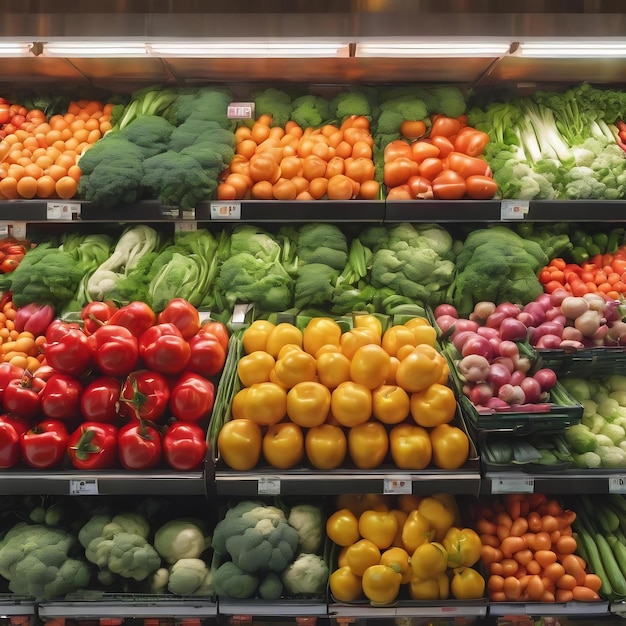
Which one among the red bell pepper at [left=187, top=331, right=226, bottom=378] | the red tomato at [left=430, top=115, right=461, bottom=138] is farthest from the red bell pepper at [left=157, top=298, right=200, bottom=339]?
the red tomato at [left=430, top=115, right=461, bottom=138]

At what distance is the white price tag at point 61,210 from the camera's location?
7.61ft

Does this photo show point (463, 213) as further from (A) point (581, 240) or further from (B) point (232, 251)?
(B) point (232, 251)

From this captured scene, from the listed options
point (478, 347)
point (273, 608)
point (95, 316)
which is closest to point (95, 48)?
point (95, 316)

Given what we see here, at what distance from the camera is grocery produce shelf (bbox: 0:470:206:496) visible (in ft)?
5.86

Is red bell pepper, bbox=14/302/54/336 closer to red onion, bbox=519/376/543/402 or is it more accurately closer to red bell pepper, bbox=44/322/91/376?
red bell pepper, bbox=44/322/91/376

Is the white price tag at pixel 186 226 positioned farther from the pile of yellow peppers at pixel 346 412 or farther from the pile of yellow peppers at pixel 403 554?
the pile of yellow peppers at pixel 403 554

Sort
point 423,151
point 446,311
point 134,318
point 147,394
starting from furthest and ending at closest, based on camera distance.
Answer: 1. point 423,151
2. point 446,311
3. point 134,318
4. point 147,394

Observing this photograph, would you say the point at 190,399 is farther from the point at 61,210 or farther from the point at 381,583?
the point at 61,210

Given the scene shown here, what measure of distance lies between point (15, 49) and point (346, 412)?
189 centimetres

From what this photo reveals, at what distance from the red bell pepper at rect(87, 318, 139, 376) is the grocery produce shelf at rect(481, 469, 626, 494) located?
1.26m

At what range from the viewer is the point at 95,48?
2156mm

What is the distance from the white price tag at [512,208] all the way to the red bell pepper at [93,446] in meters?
1.75

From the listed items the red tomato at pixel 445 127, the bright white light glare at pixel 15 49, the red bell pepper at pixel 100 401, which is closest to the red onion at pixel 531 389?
the red tomato at pixel 445 127

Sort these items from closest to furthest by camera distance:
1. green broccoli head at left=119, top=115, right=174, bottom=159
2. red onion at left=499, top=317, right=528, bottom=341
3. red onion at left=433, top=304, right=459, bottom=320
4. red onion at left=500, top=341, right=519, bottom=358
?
red onion at left=500, top=341, right=519, bottom=358, red onion at left=499, top=317, right=528, bottom=341, red onion at left=433, top=304, right=459, bottom=320, green broccoli head at left=119, top=115, right=174, bottom=159
